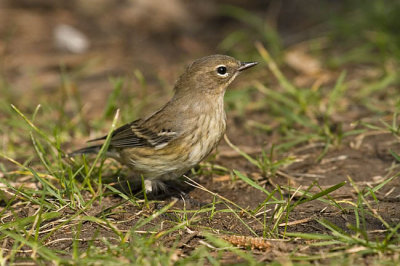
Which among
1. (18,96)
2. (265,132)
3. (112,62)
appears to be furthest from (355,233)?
(112,62)

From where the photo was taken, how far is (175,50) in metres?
10.4

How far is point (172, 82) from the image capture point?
8914 millimetres

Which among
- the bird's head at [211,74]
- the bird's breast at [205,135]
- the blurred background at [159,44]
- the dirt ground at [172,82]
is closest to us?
the dirt ground at [172,82]

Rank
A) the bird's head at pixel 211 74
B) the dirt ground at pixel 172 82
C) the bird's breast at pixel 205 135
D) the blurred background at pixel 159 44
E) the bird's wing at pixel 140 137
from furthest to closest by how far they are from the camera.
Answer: the blurred background at pixel 159 44, the bird's head at pixel 211 74, the bird's wing at pixel 140 137, the bird's breast at pixel 205 135, the dirt ground at pixel 172 82

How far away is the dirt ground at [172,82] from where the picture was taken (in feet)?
15.9

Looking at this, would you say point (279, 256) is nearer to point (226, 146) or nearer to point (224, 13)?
point (226, 146)

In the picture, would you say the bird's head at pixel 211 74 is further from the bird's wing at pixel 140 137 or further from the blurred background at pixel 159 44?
the blurred background at pixel 159 44

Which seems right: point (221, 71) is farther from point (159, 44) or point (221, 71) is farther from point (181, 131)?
point (159, 44)

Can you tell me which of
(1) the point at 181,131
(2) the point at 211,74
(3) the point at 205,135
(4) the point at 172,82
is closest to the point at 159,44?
(4) the point at 172,82

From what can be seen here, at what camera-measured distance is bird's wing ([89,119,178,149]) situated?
5547mm

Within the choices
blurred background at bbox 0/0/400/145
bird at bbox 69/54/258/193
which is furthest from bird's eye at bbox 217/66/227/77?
blurred background at bbox 0/0/400/145

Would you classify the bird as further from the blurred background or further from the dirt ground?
the blurred background

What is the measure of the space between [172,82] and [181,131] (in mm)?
3521

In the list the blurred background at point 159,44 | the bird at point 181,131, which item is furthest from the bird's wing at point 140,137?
the blurred background at point 159,44
